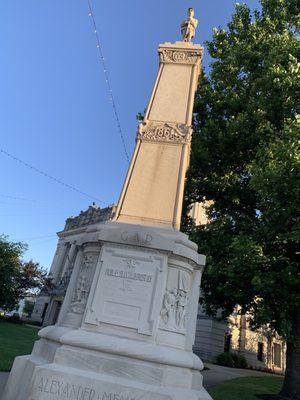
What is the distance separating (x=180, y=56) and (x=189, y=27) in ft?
3.67

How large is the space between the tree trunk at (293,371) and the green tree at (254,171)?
36 mm

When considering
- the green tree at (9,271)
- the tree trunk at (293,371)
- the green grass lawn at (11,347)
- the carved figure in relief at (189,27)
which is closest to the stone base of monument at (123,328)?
the green grass lawn at (11,347)

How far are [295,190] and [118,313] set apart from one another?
8.11m

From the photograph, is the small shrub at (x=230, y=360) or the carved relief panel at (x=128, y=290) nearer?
the carved relief panel at (x=128, y=290)

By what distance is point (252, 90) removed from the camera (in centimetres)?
1627

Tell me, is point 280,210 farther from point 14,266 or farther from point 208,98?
point 14,266

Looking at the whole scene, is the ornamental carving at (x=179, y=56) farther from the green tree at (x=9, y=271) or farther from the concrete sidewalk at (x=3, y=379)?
the green tree at (x=9, y=271)

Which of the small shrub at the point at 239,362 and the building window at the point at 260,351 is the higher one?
the building window at the point at 260,351

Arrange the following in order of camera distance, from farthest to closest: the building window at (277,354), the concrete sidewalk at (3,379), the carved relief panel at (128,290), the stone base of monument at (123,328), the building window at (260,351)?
the building window at (277,354)
the building window at (260,351)
the concrete sidewalk at (3,379)
the carved relief panel at (128,290)
the stone base of monument at (123,328)

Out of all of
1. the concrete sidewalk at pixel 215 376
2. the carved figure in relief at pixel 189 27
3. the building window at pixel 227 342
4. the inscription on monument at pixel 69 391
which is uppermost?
the carved figure in relief at pixel 189 27

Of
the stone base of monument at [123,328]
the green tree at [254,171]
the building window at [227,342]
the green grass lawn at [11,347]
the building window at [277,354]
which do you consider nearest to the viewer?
the stone base of monument at [123,328]

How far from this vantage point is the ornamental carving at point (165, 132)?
26.6 feet

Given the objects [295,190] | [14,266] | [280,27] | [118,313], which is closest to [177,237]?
[118,313]

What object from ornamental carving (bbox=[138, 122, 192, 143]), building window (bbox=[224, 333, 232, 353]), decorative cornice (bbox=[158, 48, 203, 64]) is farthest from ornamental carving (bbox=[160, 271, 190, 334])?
building window (bbox=[224, 333, 232, 353])
